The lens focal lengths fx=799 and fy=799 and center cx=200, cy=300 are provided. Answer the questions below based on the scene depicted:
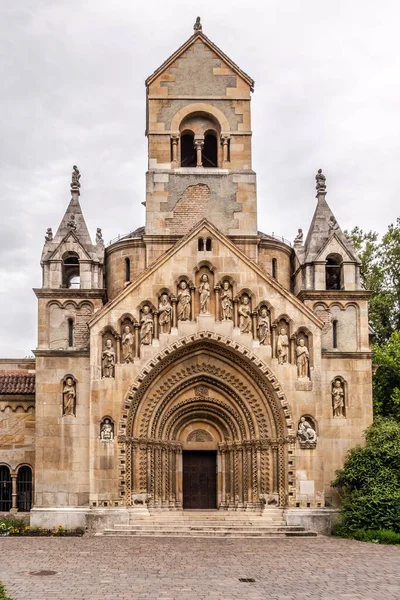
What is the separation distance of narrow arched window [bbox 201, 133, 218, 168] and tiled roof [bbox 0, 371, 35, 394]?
41.8ft

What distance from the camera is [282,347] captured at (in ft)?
104

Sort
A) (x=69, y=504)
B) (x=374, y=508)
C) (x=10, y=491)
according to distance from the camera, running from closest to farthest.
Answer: (x=374, y=508)
(x=69, y=504)
(x=10, y=491)

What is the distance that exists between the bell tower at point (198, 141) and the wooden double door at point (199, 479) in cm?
964

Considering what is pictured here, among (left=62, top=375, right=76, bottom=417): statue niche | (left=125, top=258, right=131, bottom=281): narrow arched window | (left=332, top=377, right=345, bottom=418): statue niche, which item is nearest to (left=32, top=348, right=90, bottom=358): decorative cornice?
(left=62, top=375, right=76, bottom=417): statue niche

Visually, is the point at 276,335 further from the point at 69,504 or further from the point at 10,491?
the point at 10,491

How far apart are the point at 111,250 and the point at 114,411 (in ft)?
27.4

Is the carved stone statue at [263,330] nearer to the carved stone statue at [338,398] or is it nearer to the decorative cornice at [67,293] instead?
the carved stone statue at [338,398]

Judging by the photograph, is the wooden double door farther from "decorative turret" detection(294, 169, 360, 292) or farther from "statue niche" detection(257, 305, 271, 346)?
"decorative turret" detection(294, 169, 360, 292)

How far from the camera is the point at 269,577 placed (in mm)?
19219

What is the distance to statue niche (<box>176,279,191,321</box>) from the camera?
103 ft

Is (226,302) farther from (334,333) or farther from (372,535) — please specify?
(372,535)

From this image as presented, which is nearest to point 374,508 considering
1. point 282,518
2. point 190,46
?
point 282,518

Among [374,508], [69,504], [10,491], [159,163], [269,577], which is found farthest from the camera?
[159,163]

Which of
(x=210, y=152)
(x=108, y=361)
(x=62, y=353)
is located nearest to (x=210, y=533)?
(x=108, y=361)
